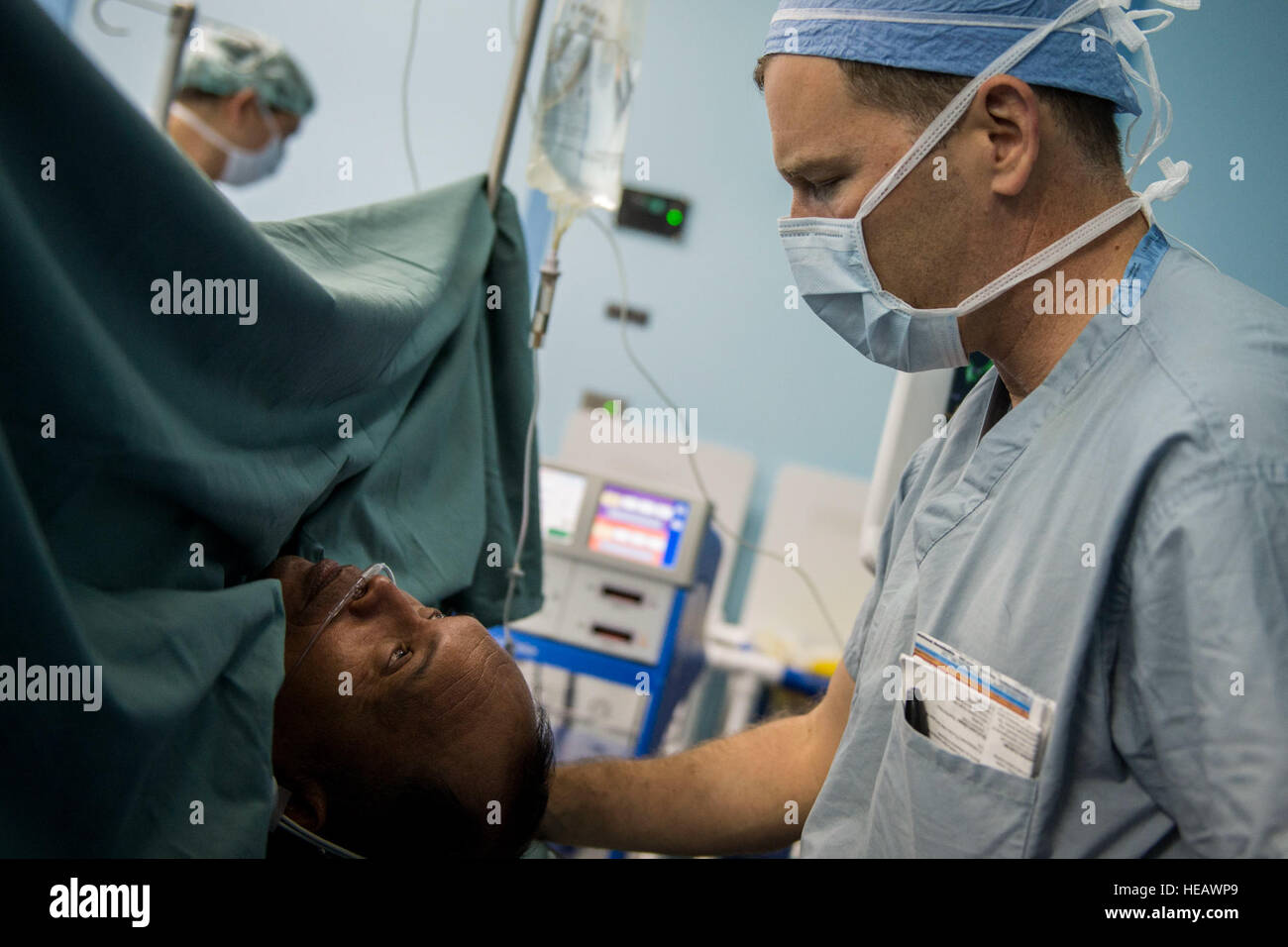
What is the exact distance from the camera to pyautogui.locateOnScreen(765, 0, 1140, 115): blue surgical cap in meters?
0.98

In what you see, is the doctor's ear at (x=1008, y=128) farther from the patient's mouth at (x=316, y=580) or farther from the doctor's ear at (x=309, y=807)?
the doctor's ear at (x=309, y=807)

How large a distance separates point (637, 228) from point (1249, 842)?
9.49 ft

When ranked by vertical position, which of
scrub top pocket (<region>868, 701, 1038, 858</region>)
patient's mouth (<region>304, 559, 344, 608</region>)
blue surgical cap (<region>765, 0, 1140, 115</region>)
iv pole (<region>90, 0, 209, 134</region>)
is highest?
iv pole (<region>90, 0, 209, 134</region>)

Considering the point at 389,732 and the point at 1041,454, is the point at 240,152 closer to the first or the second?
the point at 389,732

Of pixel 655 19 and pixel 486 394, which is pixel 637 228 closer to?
pixel 655 19

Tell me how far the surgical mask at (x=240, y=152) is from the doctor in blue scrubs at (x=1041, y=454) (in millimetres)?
2324

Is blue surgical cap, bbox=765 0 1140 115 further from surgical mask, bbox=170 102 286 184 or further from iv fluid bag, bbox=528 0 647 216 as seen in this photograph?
surgical mask, bbox=170 102 286 184

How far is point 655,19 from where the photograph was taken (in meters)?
3.30

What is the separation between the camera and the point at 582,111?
172 cm

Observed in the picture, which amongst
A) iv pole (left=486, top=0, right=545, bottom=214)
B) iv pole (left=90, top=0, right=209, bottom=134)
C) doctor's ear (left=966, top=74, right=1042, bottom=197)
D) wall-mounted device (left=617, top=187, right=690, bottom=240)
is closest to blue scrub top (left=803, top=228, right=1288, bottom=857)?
doctor's ear (left=966, top=74, right=1042, bottom=197)

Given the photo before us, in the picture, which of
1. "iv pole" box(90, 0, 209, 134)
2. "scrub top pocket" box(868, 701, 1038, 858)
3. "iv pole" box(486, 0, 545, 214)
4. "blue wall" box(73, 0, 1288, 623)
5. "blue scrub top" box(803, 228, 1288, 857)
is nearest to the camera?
"blue scrub top" box(803, 228, 1288, 857)

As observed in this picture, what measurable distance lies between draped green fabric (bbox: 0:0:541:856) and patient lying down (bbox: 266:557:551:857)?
8 centimetres

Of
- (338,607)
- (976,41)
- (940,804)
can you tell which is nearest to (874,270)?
(976,41)
